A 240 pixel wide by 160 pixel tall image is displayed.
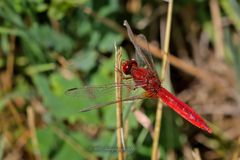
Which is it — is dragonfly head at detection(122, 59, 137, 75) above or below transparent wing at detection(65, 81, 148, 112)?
above

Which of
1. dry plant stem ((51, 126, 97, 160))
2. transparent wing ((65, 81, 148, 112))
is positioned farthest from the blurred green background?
transparent wing ((65, 81, 148, 112))

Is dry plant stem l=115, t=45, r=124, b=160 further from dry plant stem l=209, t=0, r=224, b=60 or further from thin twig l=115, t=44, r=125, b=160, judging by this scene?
dry plant stem l=209, t=0, r=224, b=60

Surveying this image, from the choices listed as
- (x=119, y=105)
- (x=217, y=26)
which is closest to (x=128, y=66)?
(x=119, y=105)

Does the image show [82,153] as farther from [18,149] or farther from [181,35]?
[181,35]

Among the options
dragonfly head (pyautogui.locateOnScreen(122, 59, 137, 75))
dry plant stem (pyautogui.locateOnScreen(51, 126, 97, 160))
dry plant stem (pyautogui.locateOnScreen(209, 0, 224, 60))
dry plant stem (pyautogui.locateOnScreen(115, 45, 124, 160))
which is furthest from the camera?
dry plant stem (pyautogui.locateOnScreen(209, 0, 224, 60))

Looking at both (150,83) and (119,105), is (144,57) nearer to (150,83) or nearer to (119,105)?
(150,83)

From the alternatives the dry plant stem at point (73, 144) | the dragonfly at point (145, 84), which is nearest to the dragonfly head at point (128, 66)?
the dragonfly at point (145, 84)

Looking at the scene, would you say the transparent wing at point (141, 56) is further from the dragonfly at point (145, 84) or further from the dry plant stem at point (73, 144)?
the dry plant stem at point (73, 144)
